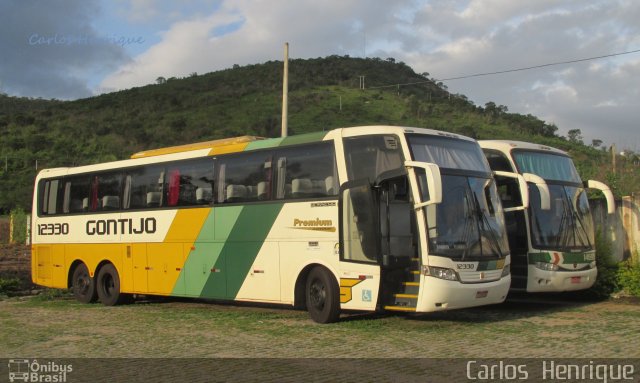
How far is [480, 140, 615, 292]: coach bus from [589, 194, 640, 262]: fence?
147 cm

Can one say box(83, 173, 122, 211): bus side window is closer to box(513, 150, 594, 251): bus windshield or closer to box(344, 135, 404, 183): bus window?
box(344, 135, 404, 183): bus window

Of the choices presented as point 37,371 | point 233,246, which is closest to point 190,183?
point 233,246

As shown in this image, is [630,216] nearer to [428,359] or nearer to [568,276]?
[568,276]

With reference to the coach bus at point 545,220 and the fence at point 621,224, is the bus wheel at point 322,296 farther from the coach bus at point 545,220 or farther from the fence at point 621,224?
the fence at point 621,224

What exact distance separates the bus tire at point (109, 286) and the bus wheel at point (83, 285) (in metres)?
0.30

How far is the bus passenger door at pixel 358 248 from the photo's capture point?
11.3 m

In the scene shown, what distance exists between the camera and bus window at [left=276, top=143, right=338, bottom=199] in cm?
1214

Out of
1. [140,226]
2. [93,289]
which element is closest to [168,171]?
[140,226]

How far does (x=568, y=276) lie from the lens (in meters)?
13.6

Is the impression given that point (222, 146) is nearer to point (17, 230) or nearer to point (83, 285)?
point (83, 285)

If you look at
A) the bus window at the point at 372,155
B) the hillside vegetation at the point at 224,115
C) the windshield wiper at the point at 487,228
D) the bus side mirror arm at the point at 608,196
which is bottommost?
the windshield wiper at the point at 487,228

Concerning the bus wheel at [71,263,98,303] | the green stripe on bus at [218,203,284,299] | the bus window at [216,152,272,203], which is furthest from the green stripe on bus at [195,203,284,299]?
the bus wheel at [71,263,98,303]

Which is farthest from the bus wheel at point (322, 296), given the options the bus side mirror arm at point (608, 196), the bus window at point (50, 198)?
the bus window at point (50, 198)

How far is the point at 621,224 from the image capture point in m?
16.1
